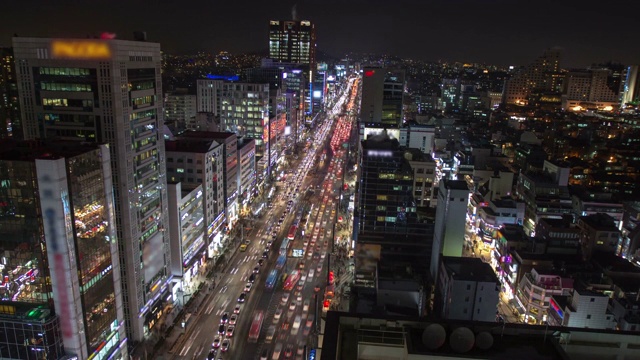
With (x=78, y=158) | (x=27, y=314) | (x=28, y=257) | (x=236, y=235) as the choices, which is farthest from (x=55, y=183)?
(x=236, y=235)

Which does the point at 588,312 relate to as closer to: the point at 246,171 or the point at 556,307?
the point at 556,307

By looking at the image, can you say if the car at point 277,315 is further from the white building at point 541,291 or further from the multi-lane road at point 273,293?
the white building at point 541,291

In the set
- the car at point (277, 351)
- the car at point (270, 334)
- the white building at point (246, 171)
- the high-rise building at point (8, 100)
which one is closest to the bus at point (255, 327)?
the car at point (270, 334)

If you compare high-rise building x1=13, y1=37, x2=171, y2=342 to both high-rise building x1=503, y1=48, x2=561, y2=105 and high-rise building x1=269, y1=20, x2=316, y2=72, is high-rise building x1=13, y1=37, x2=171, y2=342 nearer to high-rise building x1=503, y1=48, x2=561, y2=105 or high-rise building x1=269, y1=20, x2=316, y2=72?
high-rise building x1=269, y1=20, x2=316, y2=72

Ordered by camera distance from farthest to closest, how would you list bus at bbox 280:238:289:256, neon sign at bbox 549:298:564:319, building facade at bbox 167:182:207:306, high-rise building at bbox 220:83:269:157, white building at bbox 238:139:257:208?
high-rise building at bbox 220:83:269:157 < white building at bbox 238:139:257:208 < bus at bbox 280:238:289:256 < building facade at bbox 167:182:207:306 < neon sign at bbox 549:298:564:319

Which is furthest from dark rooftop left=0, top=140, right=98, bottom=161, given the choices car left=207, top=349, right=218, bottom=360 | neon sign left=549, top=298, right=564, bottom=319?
neon sign left=549, top=298, right=564, bottom=319

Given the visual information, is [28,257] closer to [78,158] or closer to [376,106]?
[78,158]
